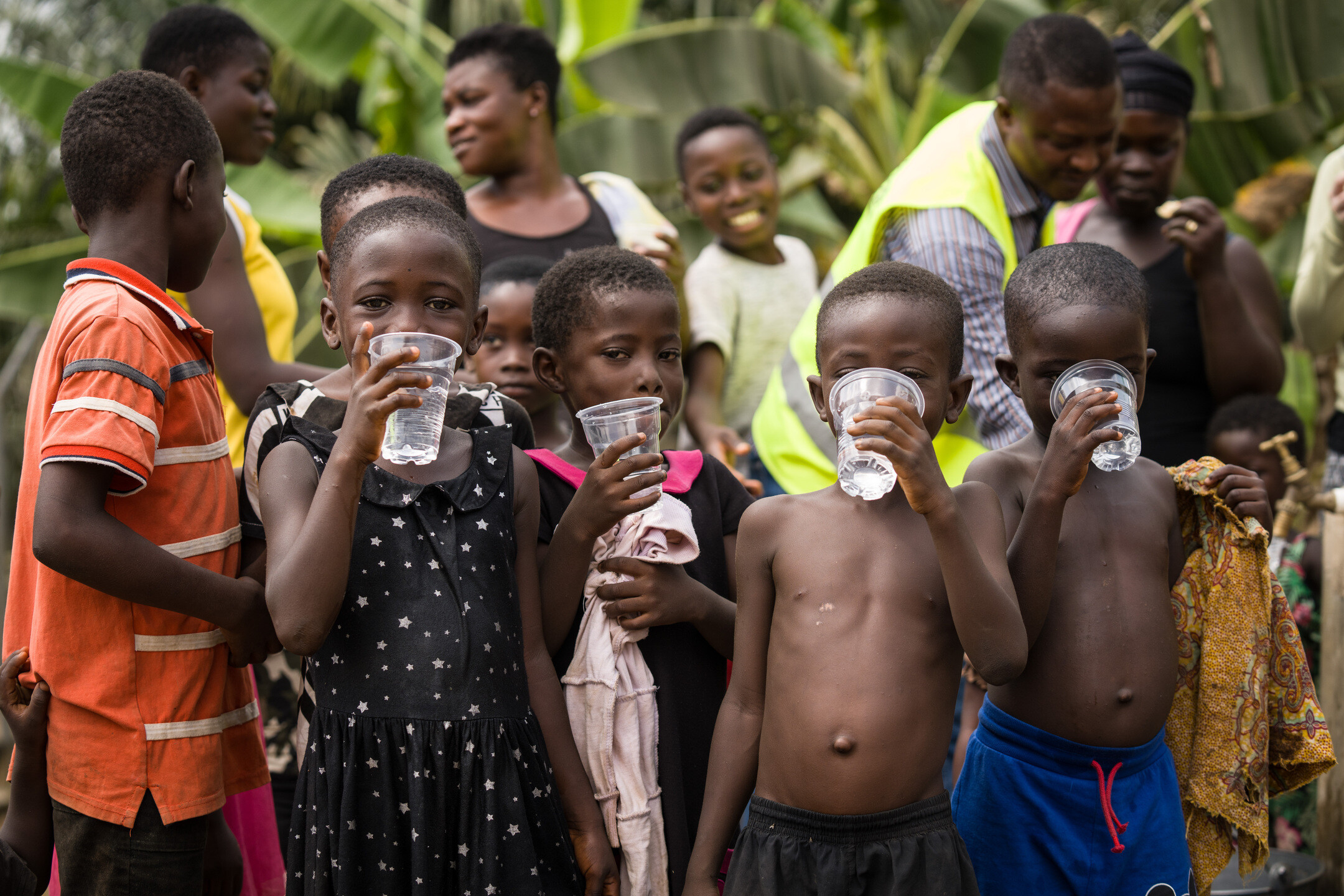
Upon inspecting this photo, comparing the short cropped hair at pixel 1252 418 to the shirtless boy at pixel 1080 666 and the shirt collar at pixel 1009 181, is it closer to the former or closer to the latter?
the shirt collar at pixel 1009 181

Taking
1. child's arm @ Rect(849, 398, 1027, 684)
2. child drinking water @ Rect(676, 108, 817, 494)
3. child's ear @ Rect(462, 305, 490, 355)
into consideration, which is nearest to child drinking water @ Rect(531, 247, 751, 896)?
child's ear @ Rect(462, 305, 490, 355)

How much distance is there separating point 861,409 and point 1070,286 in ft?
2.21

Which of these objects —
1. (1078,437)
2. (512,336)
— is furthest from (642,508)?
(512,336)

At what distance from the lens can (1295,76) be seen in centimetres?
664

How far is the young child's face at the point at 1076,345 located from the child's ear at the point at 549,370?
41.4 inches

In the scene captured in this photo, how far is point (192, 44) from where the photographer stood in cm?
349

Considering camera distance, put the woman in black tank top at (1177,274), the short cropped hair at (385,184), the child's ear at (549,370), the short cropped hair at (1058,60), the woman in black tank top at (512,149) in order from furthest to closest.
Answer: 1. the woman in black tank top at (512,149)
2. the woman in black tank top at (1177,274)
3. the short cropped hair at (1058,60)
4. the short cropped hair at (385,184)
5. the child's ear at (549,370)

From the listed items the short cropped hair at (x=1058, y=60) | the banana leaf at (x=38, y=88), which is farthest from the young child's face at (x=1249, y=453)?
the banana leaf at (x=38, y=88)

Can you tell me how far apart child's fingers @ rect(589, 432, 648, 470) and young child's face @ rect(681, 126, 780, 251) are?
2339mm

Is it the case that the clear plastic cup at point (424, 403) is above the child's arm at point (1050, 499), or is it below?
above


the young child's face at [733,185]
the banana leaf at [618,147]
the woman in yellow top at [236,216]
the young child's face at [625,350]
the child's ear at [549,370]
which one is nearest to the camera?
the young child's face at [625,350]

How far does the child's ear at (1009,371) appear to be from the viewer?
2559 mm

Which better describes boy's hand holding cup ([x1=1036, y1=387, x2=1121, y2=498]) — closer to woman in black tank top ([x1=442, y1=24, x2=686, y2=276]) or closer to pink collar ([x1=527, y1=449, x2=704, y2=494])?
pink collar ([x1=527, y1=449, x2=704, y2=494])

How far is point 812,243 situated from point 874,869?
872 cm
